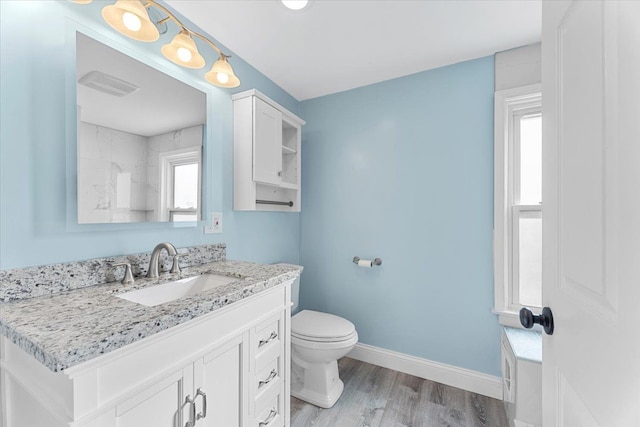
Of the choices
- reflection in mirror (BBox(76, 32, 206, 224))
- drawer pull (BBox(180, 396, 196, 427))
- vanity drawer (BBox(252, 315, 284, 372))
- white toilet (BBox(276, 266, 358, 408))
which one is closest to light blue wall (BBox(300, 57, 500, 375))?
white toilet (BBox(276, 266, 358, 408))

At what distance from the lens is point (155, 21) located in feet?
4.44

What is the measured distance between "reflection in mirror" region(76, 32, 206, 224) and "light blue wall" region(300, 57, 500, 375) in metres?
1.18

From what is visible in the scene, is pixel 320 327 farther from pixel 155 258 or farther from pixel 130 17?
pixel 130 17

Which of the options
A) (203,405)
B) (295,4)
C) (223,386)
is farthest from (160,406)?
(295,4)

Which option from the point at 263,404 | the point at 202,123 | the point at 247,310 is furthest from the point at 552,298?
the point at 202,123

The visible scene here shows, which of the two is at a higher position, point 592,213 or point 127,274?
point 592,213

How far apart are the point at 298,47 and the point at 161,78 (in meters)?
0.90

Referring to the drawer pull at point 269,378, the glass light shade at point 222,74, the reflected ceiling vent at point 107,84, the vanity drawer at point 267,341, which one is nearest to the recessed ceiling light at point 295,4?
the glass light shade at point 222,74

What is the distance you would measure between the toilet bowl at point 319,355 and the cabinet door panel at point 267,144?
106cm

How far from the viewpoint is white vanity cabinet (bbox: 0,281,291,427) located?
2.13 feet

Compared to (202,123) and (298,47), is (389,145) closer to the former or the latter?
(298,47)

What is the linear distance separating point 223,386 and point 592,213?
1.21 metres

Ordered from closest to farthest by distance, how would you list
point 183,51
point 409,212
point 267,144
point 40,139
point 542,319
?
point 542,319 < point 40,139 < point 183,51 < point 267,144 < point 409,212

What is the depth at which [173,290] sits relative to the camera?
125cm
